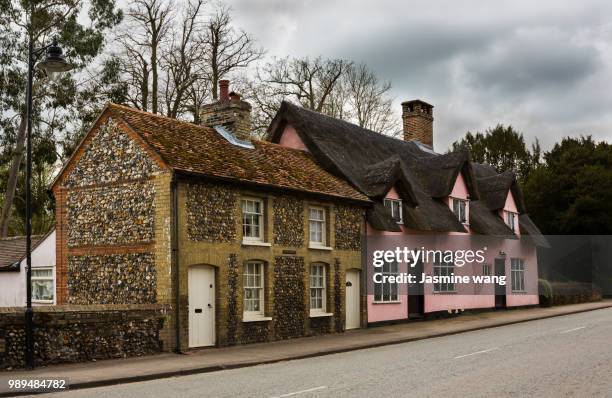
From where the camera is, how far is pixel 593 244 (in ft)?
167

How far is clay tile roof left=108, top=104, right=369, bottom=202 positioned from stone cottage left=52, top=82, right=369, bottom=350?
61mm

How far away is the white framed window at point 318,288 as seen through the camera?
2367cm

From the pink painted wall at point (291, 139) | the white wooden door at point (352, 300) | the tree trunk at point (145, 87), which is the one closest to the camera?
the white wooden door at point (352, 300)

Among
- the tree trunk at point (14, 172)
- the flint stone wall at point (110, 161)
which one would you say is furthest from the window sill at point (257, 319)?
the tree trunk at point (14, 172)

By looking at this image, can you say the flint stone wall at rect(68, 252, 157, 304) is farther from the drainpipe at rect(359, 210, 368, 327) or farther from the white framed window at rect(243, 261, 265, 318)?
the drainpipe at rect(359, 210, 368, 327)

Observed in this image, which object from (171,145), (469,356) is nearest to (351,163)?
(171,145)

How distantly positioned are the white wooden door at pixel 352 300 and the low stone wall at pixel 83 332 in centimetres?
881

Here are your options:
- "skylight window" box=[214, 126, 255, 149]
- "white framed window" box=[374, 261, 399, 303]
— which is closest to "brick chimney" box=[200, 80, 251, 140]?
"skylight window" box=[214, 126, 255, 149]

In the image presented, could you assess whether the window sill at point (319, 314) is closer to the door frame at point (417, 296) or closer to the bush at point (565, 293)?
the door frame at point (417, 296)

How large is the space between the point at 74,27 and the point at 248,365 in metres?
25.6

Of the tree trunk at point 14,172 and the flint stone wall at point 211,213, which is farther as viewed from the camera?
the tree trunk at point 14,172

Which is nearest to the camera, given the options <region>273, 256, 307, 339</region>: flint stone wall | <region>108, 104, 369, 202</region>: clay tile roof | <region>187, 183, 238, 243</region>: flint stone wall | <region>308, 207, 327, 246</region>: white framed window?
<region>187, 183, 238, 243</region>: flint stone wall

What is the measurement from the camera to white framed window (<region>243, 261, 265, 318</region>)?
20984 mm

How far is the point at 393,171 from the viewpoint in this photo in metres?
27.5
